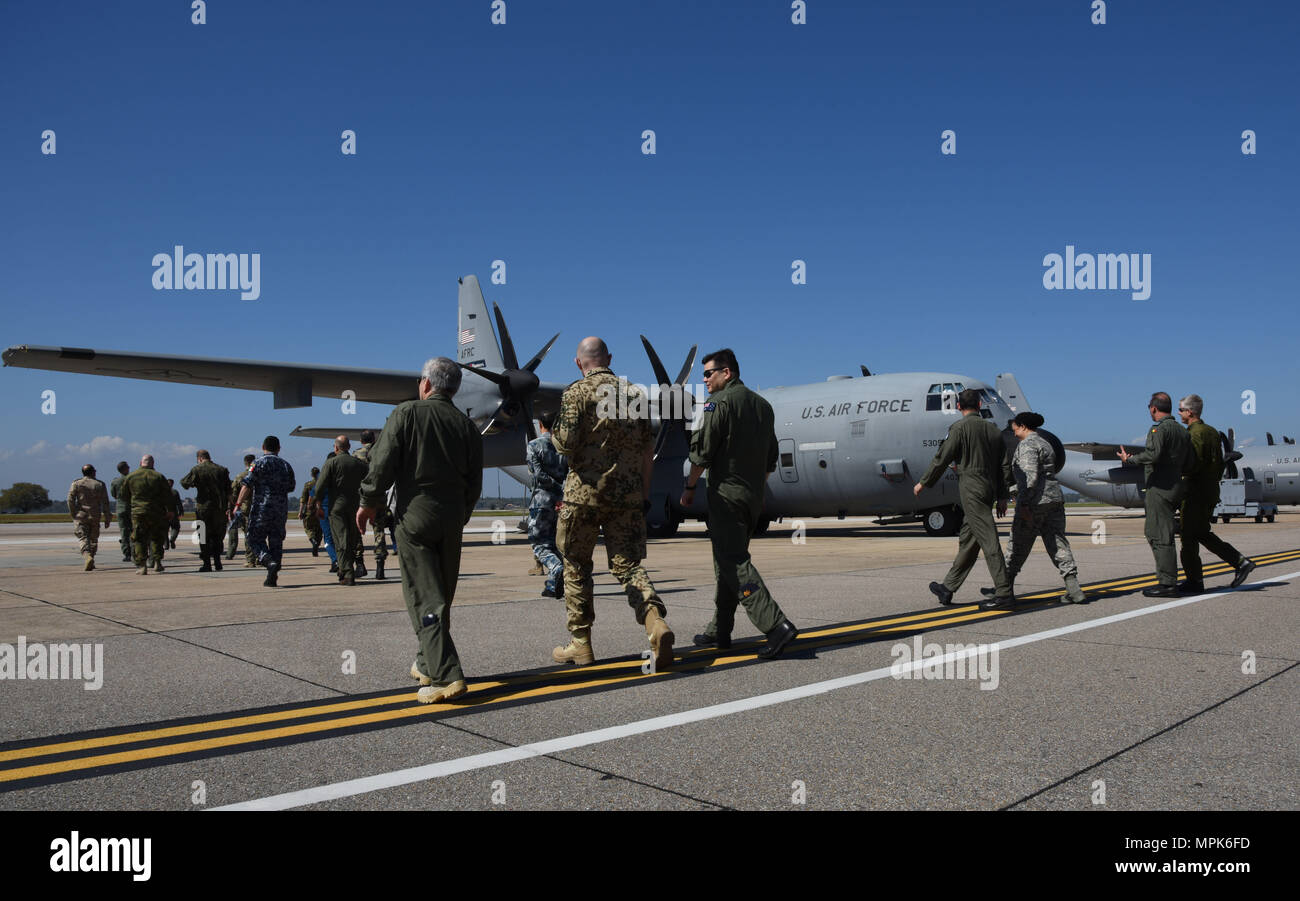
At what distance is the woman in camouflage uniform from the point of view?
8.70 metres

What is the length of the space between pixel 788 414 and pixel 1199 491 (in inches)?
538

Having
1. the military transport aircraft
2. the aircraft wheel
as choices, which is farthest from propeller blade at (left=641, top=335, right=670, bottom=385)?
the military transport aircraft

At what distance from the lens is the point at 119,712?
4.55m

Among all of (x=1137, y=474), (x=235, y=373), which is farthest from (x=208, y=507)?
(x=1137, y=474)

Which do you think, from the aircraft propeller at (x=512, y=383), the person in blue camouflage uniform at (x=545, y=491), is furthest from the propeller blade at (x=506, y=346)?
the person in blue camouflage uniform at (x=545, y=491)

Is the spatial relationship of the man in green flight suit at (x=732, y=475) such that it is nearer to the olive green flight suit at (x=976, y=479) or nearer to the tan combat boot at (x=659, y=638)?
the tan combat boot at (x=659, y=638)

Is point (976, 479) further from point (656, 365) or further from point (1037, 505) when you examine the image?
point (656, 365)

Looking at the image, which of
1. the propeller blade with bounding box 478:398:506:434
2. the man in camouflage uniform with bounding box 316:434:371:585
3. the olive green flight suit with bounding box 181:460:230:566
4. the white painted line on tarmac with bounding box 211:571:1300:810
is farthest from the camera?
the propeller blade with bounding box 478:398:506:434

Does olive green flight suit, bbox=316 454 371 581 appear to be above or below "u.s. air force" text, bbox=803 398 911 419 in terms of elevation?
below

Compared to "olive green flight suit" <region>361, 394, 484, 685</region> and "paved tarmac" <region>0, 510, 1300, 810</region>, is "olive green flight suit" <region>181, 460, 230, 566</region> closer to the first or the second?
"paved tarmac" <region>0, 510, 1300, 810</region>

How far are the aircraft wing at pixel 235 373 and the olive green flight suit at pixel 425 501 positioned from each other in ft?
43.5

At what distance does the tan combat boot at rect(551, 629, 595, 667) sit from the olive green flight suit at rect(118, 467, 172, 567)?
10.7 metres

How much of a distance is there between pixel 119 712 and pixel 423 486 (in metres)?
1.98

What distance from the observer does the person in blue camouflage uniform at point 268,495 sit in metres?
11.9
